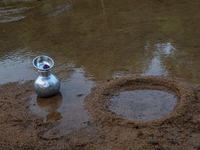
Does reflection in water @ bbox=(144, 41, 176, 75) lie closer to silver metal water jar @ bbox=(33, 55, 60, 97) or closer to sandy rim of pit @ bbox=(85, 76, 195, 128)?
sandy rim of pit @ bbox=(85, 76, 195, 128)

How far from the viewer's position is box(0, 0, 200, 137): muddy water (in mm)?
5445

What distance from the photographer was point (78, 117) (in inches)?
163

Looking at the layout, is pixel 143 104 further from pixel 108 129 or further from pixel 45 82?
pixel 45 82

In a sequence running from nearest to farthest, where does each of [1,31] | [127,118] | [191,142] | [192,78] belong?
1. [191,142]
2. [127,118]
3. [192,78]
4. [1,31]

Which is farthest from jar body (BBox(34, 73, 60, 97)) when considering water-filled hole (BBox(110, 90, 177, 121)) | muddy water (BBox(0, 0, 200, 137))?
water-filled hole (BBox(110, 90, 177, 121))

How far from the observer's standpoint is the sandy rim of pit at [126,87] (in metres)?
3.87

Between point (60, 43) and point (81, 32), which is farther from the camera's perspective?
point (81, 32)

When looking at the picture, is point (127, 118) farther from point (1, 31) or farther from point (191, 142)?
point (1, 31)

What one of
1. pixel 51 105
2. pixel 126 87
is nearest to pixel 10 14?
pixel 51 105

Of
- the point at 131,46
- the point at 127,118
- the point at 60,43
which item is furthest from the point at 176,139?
the point at 60,43

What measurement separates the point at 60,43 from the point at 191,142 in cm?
559

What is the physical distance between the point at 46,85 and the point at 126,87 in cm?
170

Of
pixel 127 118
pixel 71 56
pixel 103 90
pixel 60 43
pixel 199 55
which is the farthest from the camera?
pixel 60 43

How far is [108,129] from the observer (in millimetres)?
3729
